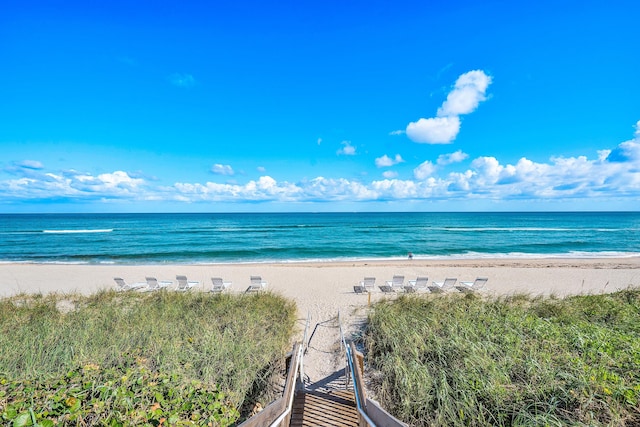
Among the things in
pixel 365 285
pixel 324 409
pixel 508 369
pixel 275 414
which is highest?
pixel 275 414

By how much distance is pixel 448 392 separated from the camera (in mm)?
3744

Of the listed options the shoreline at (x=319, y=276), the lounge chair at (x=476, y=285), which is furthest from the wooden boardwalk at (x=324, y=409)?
the lounge chair at (x=476, y=285)

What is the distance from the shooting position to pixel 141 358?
3842mm

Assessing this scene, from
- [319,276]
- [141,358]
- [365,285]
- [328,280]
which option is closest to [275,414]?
[141,358]

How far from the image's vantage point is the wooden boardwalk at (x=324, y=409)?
13.0 feet

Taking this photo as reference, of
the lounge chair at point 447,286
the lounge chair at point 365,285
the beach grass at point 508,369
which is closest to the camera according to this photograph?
the beach grass at point 508,369

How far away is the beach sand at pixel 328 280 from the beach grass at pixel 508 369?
2427mm

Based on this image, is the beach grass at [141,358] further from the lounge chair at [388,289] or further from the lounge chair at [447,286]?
the lounge chair at [447,286]

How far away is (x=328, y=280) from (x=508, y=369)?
10946mm

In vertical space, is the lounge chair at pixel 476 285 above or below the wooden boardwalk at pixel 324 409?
below

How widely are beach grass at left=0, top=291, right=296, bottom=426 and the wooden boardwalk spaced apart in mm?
693

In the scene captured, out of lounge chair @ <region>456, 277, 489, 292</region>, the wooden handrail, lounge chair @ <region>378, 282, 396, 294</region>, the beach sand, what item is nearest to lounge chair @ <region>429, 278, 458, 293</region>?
lounge chair @ <region>456, 277, 489, 292</region>

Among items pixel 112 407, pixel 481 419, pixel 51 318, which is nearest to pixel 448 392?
pixel 481 419

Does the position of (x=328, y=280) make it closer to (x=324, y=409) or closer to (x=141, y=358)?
(x=324, y=409)
